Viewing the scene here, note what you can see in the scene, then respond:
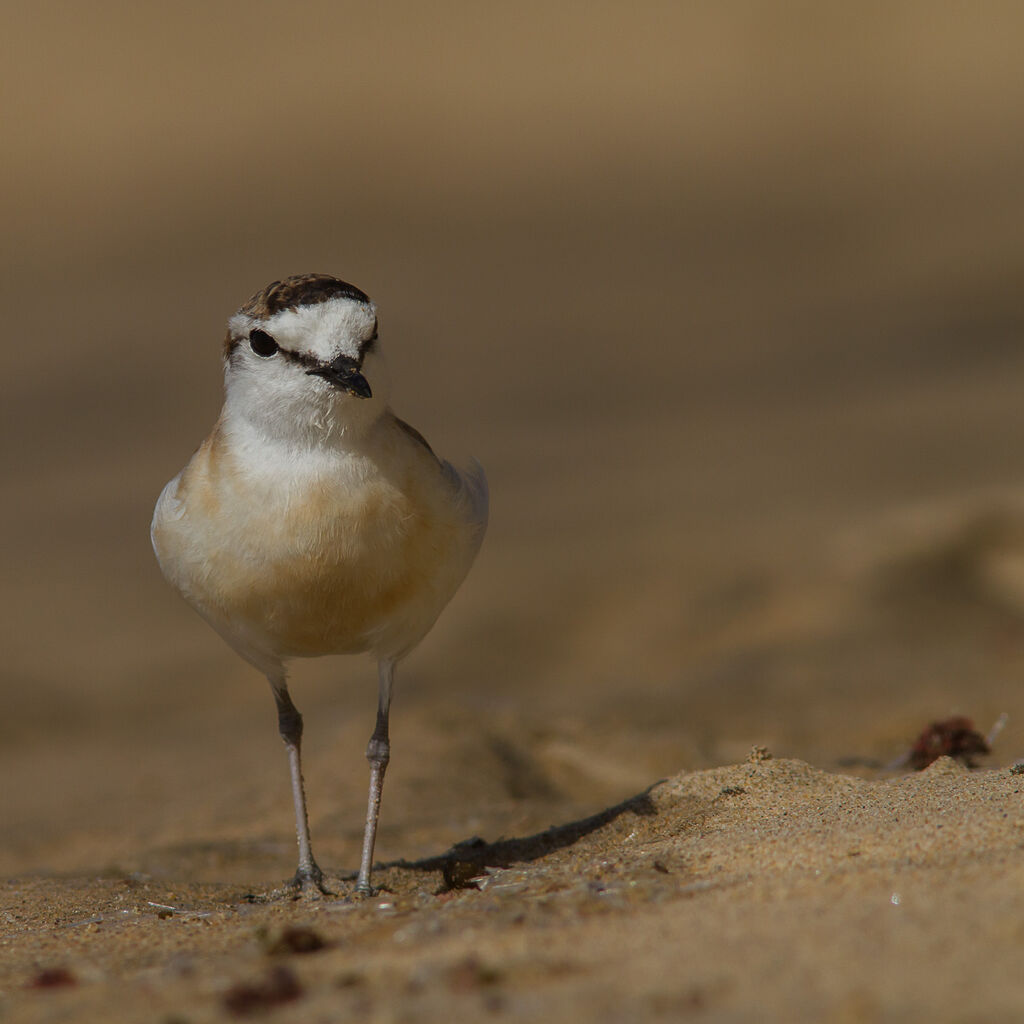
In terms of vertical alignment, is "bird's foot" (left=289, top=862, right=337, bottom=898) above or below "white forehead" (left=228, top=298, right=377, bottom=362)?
below

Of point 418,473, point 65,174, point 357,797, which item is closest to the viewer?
point 418,473

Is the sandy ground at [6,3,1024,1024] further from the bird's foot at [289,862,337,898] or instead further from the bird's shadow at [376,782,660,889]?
the bird's foot at [289,862,337,898]

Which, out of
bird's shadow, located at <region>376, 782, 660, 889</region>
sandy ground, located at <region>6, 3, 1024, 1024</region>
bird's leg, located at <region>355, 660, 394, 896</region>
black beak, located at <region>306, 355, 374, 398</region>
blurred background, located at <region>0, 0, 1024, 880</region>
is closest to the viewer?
sandy ground, located at <region>6, 3, 1024, 1024</region>

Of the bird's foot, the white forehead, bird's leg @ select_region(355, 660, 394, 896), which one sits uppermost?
the white forehead

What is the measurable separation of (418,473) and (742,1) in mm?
30665

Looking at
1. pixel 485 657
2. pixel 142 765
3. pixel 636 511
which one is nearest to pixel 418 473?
pixel 142 765

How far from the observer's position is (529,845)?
206 inches

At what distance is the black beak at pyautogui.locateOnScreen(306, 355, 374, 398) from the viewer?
14.5 ft

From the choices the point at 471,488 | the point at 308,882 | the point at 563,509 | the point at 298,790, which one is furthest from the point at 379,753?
the point at 563,509

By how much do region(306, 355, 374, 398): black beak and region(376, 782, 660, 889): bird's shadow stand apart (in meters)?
1.64

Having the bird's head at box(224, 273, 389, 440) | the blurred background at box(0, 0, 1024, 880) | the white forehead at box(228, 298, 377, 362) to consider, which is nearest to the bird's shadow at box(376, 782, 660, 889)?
the blurred background at box(0, 0, 1024, 880)

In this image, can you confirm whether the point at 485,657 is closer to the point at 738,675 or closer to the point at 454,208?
the point at 738,675

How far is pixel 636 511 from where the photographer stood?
12.6m

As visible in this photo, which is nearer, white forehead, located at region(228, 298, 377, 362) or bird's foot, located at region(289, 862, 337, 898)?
white forehead, located at region(228, 298, 377, 362)
